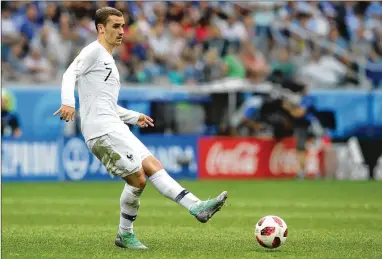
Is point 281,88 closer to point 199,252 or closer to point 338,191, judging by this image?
point 338,191

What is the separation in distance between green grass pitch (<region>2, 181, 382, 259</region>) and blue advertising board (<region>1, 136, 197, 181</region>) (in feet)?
3.44

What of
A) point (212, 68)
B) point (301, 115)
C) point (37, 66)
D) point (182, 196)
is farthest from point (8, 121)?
point (182, 196)

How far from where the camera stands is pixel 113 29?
9.39 meters

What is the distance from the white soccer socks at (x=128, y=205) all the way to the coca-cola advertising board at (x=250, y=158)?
13.4 metres

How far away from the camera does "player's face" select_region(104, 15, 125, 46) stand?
9.37 m

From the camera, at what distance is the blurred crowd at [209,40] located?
23.9m

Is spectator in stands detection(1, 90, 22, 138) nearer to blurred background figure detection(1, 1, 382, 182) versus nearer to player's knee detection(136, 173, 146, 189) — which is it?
blurred background figure detection(1, 1, 382, 182)

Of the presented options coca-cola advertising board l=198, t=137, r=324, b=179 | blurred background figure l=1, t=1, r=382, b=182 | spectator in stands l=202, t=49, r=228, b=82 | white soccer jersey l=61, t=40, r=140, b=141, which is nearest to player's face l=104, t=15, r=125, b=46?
white soccer jersey l=61, t=40, r=140, b=141

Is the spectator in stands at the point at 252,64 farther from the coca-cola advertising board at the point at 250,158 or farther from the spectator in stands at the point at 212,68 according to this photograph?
the coca-cola advertising board at the point at 250,158

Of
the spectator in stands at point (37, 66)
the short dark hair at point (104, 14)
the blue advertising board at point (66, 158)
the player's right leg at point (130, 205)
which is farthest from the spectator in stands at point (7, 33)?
the player's right leg at point (130, 205)

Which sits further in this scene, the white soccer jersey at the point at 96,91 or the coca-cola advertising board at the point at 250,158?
the coca-cola advertising board at the point at 250,158

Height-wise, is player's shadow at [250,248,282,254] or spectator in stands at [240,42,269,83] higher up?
spectator in stands at [240,42,269,83]

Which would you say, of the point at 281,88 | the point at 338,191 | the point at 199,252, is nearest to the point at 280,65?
the point at 281,88

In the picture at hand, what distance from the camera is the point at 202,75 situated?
24.7 m
